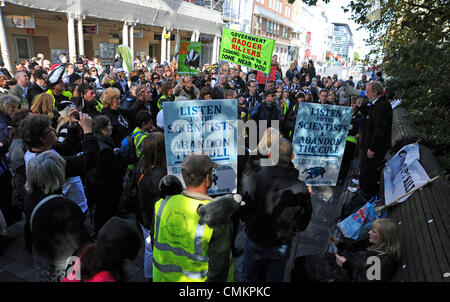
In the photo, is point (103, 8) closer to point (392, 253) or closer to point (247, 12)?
point (392, 253)

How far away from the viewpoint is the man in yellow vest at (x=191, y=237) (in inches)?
80.6

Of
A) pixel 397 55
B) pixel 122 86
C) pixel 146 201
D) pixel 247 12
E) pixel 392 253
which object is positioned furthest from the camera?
pixel 247 12

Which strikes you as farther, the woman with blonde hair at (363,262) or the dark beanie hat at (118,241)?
the woman with blonde hair at (363,262)

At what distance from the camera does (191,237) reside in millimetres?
2039

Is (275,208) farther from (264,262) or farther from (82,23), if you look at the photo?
(82,23)

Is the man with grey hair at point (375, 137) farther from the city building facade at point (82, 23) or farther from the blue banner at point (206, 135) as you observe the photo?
the city building facade at point (82, 23)

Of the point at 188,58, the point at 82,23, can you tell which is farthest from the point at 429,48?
the point at 82,23

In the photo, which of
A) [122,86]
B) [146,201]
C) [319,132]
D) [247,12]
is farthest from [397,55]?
[247,12]

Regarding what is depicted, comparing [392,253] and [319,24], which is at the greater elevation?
[319,24]

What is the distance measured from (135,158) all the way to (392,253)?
3294 millimetres

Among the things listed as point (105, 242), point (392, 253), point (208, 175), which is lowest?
point (392, 253)

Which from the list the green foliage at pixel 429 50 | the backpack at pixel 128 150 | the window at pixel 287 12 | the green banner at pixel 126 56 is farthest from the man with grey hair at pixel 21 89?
the window at pixel 287 12
